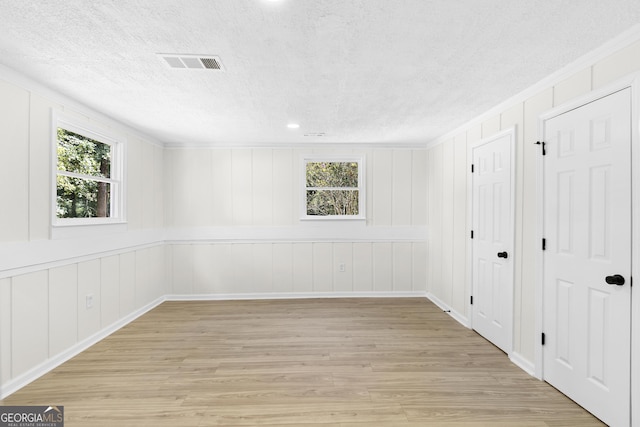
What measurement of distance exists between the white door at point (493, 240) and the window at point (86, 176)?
4.29 metres

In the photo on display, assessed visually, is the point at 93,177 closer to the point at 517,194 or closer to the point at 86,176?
the point at 86,176

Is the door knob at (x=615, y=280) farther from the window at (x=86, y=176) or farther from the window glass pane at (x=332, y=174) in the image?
the window at (x=86, y=176)

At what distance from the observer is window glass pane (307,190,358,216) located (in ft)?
17.1

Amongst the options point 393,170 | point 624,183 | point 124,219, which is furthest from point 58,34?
point 393,170

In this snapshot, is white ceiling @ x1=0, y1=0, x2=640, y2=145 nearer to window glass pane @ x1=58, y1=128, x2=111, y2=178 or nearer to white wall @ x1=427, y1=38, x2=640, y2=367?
white wall @ x1=427, y1=38, x2=640, y2=367

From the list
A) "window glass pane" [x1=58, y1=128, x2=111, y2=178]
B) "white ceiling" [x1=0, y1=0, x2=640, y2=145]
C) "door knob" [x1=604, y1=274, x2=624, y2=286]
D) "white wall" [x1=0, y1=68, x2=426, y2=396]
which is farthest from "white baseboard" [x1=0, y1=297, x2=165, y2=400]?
"door knob" [x1=604, y1=274, x2=624, y2=286]

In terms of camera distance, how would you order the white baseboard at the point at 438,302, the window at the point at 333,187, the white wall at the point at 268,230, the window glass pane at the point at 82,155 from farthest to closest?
the window at the point at 333,187, the white wall at the point at 268,230, the white baseboard at the point at 438,302, the window glass pane at the point at 82,155

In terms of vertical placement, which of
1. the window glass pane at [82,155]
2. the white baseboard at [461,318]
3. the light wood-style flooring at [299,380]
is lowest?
the light wood-style flooring at [299,380]

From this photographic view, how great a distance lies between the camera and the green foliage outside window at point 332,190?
520 centimetres

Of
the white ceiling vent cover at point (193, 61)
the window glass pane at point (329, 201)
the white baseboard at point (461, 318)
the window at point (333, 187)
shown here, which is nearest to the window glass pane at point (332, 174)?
the window at point (333, 187)

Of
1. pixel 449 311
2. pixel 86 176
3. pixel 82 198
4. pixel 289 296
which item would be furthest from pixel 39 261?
pixel 449 311

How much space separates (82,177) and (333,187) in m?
3.34

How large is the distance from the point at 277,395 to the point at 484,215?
278 centimetres

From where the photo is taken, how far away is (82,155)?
11.2ft
